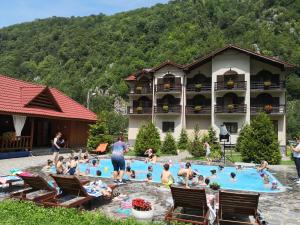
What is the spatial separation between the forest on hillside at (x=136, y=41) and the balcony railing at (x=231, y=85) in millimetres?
35993

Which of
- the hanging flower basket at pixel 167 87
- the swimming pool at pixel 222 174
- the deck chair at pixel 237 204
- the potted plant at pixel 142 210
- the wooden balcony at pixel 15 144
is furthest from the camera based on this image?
the hanging flower basket at pixel 167 87

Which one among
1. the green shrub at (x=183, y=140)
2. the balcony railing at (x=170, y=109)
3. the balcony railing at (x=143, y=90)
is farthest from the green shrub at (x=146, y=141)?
the balcony railing at (x=143, y=90)

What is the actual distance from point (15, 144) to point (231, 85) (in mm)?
23539

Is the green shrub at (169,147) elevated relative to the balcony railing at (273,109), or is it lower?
lower

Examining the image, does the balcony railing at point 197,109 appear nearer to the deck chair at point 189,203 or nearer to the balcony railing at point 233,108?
the balcony railing at point 233,108

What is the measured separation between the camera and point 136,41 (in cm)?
9075

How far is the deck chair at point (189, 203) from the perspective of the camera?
284 inches

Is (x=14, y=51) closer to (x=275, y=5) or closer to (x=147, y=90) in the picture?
(x=147, y=90)

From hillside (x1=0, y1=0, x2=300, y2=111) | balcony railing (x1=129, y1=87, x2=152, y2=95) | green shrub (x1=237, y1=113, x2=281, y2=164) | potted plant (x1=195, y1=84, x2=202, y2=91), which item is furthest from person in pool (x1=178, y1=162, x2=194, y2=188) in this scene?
hillside (x1=0, y1=0, x2=300, y2=111)

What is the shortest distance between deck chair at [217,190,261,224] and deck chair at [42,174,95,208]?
11.3 feet

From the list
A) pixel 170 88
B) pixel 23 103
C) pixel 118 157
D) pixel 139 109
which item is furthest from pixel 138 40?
pixel 118 157

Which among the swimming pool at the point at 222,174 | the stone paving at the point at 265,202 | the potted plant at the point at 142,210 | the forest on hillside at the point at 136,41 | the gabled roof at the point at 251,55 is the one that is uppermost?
the forest on hillside at the point at 136,41

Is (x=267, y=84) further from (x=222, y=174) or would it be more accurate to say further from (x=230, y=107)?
(x=222, y=174)

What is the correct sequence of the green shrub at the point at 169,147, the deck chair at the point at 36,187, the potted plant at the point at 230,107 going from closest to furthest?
the deck chair at the point at 36,187 < the green shrub at the point at 169,147 < the potted plant at the point at 230,107
